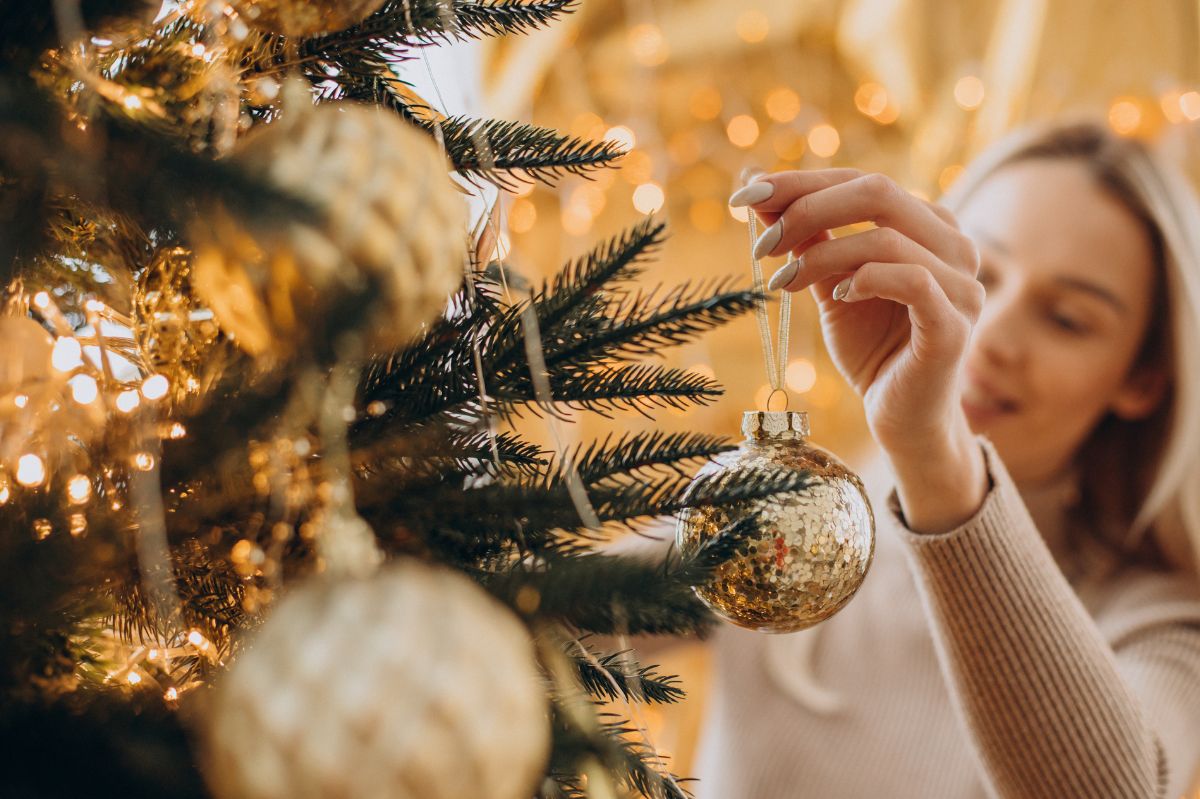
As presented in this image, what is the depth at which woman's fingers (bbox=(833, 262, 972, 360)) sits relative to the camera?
44 cm

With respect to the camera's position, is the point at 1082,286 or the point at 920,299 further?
the point at 1082,286

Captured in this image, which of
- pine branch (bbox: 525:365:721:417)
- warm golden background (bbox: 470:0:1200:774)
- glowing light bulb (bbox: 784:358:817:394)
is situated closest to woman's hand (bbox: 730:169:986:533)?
pine branch (bbox: 525:365:721:417)

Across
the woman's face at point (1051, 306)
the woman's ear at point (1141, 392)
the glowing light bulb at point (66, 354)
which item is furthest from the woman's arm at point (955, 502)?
the woman's ear at point (1141, 392)

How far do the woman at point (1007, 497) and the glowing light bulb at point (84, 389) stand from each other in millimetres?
318

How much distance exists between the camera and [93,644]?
29 centimetres

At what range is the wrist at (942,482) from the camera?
544mm

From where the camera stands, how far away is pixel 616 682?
1.12 ft

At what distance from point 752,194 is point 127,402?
31 cm

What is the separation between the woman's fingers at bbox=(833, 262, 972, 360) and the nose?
61cm

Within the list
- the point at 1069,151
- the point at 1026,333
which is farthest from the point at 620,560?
the point at 1069,151

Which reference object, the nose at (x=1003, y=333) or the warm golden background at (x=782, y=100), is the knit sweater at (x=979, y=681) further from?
the warm golden background at (x=782, y=100)

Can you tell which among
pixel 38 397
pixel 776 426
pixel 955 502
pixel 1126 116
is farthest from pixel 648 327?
pixel 1126 116

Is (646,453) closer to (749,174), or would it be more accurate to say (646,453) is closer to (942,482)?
(749,174)

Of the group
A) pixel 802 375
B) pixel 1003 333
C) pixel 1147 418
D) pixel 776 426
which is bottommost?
pixel 802 375
